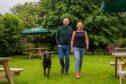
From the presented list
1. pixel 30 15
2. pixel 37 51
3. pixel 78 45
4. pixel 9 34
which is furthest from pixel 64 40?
pixel 30 15

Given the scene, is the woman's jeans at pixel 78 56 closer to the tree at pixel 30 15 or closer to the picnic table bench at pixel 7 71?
the picnic table bench at pixel 7 71

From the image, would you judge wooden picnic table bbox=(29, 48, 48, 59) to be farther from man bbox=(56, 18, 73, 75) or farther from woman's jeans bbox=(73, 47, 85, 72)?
woman's jeans bbox=(73, 47, 85, 72)

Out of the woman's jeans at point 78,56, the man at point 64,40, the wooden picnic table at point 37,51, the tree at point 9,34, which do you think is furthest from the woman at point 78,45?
the tree at point 9,34

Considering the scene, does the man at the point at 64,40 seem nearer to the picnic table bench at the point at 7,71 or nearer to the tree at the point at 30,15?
the picnic table bench at the point at 7,71

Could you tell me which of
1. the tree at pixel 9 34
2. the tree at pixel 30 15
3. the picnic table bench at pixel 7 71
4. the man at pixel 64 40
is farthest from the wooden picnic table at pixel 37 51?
the picnic table bench at pixel 7 71

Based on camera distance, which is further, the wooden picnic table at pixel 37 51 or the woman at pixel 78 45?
the wooden picnic table at pixel 37 51

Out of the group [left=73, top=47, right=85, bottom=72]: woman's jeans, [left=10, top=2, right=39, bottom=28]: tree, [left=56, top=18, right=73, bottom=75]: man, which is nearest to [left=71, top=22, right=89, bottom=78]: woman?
[left=73, top=47, right=85, bottom=72]: woman's jeans

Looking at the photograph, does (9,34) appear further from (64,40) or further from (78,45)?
(78,45)

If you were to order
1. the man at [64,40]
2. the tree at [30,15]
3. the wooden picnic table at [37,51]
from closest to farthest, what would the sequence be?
the man at [64,40], the wooden picnic table at [37,51], the tree at [30,15]

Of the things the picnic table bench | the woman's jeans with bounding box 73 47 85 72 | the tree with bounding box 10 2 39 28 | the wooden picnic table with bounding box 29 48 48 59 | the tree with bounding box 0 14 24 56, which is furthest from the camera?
the tree with bounding box 10 2 39 28

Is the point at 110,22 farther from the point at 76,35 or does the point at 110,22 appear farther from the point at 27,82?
the point at 27,82

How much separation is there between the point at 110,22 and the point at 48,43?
4.79m

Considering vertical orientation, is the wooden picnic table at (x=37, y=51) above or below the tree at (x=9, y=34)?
below

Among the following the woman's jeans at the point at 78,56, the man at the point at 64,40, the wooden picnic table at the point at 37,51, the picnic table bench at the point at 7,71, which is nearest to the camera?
the picnic table bench at the point at 7,71
